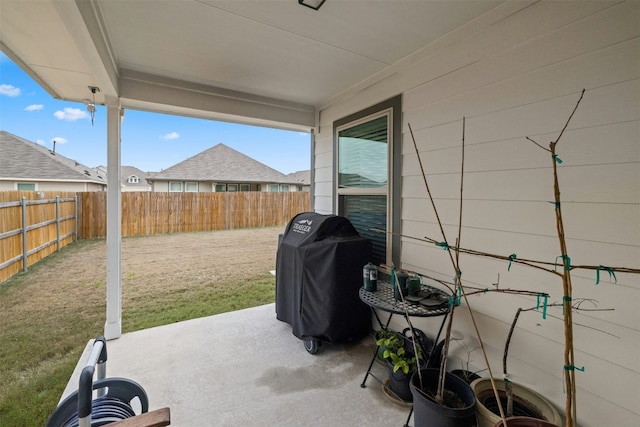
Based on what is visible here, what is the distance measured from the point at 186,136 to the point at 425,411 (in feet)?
60.9

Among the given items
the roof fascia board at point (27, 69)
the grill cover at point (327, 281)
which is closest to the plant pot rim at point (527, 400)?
the grill cover at point (327, 281)

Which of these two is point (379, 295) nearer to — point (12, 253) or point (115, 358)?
point (115, 358)

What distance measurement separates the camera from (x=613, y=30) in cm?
133

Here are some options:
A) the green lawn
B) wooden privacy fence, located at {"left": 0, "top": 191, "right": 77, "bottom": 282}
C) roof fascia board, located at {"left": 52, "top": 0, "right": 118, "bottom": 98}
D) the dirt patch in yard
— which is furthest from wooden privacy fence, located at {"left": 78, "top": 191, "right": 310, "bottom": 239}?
roof fascia board, located at {"left": 52, "top": 0, "right": 118, "bottom": 98}

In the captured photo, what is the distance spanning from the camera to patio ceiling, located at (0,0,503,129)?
1682 mm

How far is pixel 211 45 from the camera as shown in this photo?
218 cm

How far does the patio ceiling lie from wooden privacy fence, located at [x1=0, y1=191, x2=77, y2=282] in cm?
263

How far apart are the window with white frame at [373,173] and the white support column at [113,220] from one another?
90.4 inches

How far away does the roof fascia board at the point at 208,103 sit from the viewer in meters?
2.71

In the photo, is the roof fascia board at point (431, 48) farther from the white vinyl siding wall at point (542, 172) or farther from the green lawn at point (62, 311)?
the green lawn at point (62, 311)

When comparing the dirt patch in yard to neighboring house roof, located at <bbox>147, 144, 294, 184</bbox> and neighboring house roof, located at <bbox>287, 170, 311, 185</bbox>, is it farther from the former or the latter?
neighboring house roof, located at <bbox>287, 170, 311, 185</bbox>

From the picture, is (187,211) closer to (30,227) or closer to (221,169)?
(30,227)

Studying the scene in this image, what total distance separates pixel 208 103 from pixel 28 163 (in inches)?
387

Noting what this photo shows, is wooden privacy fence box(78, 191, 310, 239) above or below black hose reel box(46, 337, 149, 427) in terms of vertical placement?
above
